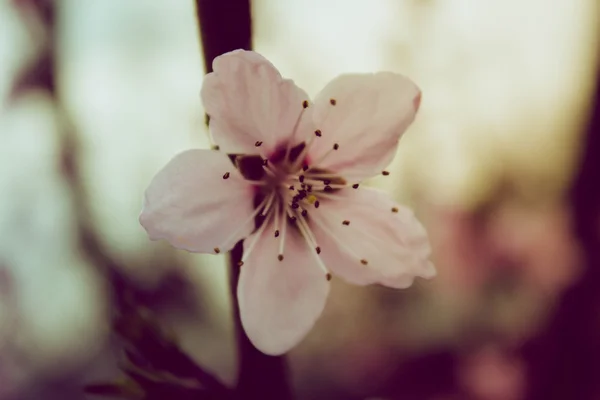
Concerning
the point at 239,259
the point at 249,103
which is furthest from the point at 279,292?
the point at 249,103

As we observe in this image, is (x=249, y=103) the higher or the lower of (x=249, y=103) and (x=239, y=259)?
the higher

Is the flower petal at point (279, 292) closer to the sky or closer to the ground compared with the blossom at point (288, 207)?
closer to the ground

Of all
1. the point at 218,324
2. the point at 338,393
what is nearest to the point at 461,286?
the point at 338,393

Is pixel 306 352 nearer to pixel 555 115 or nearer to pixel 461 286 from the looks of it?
pixel 461 286

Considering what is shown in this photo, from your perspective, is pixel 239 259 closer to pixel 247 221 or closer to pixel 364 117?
pixel 247 221

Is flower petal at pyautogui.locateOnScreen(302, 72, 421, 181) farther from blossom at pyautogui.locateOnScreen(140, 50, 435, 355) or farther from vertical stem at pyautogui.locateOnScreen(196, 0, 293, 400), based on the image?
vertical stem at pyautogui.locateOnScreen(196, 0, 293, 400)

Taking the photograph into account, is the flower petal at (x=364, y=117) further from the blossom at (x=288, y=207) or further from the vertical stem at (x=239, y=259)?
the vertical stem at (x=239, y=259)

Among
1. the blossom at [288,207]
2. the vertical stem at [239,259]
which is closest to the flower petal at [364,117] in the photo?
the blossom at [288,207]
